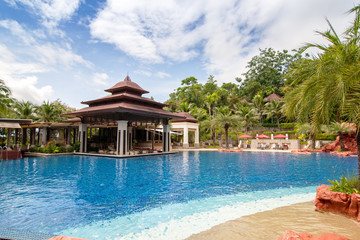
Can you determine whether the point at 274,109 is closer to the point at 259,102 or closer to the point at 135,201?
the point at 259,102

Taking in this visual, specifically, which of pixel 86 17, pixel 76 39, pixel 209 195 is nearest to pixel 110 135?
pixel 76 39

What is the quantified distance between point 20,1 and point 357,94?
15.9 m

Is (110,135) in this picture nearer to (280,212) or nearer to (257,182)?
(257,182)

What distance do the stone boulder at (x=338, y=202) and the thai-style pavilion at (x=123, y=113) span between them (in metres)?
15.5

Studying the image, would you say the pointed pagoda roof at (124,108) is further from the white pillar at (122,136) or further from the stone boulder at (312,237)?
the stone boulder at (312,237)

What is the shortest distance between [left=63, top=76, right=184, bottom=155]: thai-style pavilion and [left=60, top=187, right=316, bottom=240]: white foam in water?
13.5 m

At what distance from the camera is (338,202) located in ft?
15.8

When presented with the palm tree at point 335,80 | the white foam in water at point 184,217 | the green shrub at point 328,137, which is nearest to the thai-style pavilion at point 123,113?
the white foam in water at point 184,217

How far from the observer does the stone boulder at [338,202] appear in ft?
15.0

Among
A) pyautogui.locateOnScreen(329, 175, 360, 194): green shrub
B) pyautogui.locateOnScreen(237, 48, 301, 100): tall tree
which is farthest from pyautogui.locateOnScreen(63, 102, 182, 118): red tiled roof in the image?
pyautogui.locateOnScreen(237, 48, 301, 100): tall tree

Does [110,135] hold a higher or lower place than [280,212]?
higher

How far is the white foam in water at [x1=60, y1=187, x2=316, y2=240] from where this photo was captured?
4.30 metres

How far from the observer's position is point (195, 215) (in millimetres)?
5273

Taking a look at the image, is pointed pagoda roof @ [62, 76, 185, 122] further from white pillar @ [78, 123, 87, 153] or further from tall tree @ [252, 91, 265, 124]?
tall tree @ [252, 91, 265, 124]
